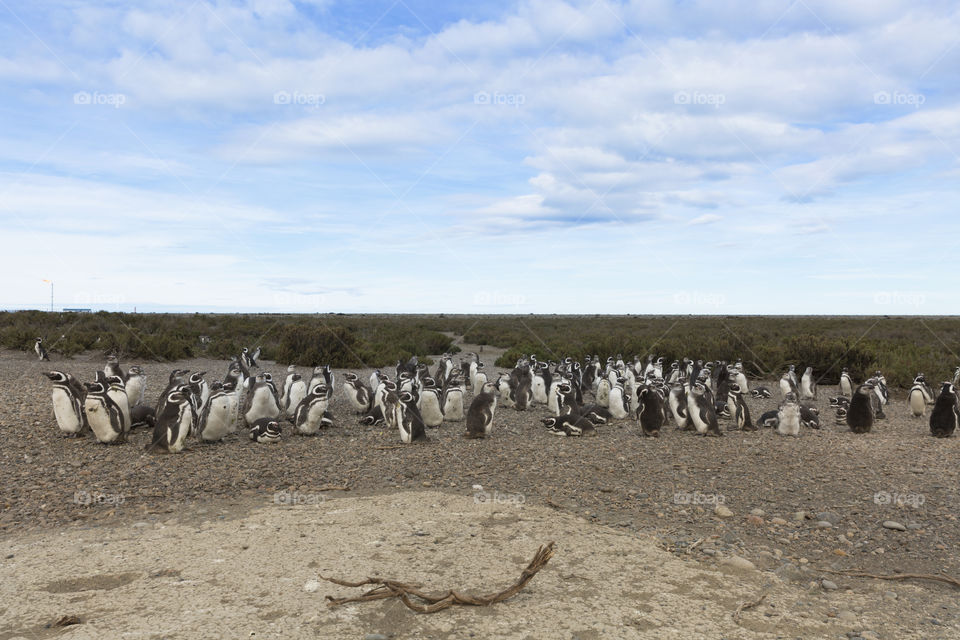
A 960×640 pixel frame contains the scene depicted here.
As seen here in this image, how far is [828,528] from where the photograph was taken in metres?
6.11

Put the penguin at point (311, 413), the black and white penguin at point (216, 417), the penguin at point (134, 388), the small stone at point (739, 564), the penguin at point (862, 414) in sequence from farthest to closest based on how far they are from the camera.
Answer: the penguin at point (134, 388) → the penguin at point (862, 414) → the penguin at point (311, 413) → the black and white penguin at point (216, 417) → the small stone at point (739, 564)

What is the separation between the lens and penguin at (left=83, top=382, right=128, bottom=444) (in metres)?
9.33

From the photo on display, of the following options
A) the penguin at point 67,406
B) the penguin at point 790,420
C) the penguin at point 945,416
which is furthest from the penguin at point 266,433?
the penguin at point 945,416

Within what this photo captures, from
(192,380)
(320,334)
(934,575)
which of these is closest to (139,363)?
(320,334)

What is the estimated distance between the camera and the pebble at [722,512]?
653 cm

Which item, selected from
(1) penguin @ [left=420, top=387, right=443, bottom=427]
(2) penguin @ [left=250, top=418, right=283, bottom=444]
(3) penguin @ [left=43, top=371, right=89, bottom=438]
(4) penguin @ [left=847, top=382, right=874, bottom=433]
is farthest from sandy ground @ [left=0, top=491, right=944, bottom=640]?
(4) penguin @ [left=847, top=382, right=874, bottom=433]

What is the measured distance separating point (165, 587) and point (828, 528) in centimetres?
604

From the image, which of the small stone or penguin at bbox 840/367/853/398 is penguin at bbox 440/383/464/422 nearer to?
the small stone

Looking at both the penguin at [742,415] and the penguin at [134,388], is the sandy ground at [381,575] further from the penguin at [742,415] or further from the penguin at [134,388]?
the penguin at [134,388]

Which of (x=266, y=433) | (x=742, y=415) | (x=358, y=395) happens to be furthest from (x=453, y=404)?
(x=742, y=415)

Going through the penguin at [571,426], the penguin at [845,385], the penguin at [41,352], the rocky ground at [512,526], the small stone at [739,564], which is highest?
the penguin at [41,352]

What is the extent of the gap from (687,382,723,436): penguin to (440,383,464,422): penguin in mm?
4557

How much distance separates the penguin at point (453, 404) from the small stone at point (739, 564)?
785cm

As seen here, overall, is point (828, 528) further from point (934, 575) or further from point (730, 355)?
point (730, 355)
